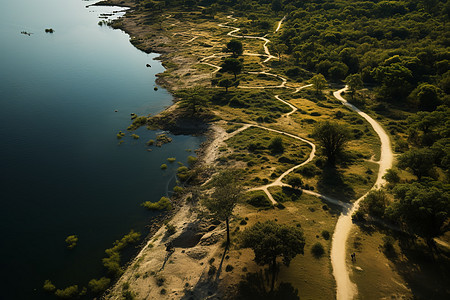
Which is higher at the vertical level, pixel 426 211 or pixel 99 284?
pixel 426 211

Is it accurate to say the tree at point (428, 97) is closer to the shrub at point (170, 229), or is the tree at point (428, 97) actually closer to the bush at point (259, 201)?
the bush at point (259, 201)

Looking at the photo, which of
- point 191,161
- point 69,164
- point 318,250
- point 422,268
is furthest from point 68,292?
point 422,268

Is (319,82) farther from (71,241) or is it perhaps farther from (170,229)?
(71,241)

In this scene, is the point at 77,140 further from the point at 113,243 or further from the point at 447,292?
the point at 447,292

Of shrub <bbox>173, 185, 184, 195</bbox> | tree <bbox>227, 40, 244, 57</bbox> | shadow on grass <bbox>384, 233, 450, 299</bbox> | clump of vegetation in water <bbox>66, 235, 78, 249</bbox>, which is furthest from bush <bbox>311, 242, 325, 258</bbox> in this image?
tree <bbox>227, 40, 244, 57</bbox>

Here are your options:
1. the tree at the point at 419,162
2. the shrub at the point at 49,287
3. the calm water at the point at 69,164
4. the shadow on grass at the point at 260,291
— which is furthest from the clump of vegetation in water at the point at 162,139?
the tree at the point at 419,162

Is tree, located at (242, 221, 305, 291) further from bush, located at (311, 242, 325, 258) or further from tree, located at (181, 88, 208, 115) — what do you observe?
tree, located at (181, 88, 208, 115)
